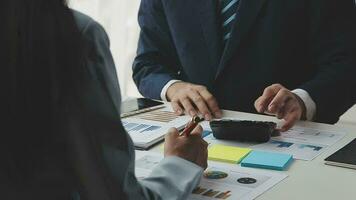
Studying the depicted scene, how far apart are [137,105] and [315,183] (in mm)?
720

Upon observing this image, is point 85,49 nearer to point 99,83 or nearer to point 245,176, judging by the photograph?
point 99,83

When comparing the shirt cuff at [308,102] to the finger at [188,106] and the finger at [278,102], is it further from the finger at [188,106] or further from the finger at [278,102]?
the finger at [188,106]

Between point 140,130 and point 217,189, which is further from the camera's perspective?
point 140,130

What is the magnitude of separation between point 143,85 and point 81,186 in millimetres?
1024

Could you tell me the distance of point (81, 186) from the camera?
655mm

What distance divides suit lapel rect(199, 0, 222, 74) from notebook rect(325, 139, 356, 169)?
637mm

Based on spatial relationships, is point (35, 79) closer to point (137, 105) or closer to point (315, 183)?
point (315, 183)

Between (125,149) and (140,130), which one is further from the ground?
(125,149)

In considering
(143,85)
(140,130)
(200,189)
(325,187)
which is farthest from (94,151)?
(143,85)

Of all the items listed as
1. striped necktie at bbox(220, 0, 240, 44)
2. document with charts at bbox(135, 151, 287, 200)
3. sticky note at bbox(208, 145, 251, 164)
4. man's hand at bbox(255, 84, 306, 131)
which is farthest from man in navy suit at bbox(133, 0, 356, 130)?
document with charts at bbox(135, 151, 287, 200)

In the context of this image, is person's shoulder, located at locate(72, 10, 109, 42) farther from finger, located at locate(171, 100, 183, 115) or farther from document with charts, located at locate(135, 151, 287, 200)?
finger, located at locate(171, 100, 183, 115)

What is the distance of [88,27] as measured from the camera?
636 mm

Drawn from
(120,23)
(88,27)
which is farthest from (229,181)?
(120,23)

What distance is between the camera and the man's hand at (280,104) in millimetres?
1300
